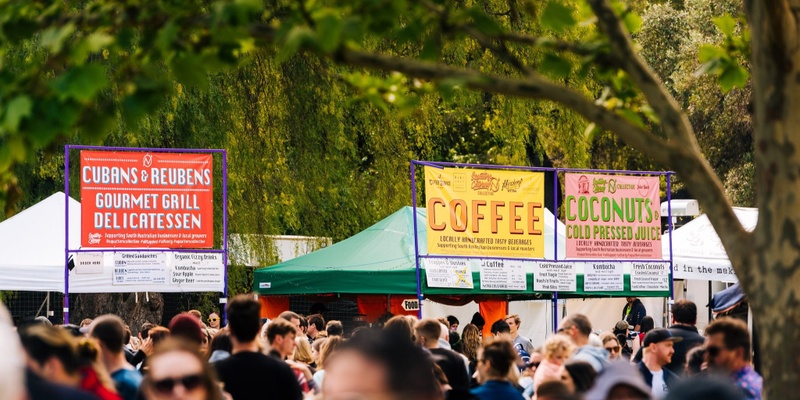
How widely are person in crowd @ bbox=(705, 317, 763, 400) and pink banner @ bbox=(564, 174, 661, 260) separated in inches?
389

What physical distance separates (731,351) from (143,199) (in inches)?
393

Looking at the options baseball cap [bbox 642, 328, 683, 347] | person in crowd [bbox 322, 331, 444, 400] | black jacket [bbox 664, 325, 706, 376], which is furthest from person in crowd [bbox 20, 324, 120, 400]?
black jacket [bbox 664, 325, 706, 376]

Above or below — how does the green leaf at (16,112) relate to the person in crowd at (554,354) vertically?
above

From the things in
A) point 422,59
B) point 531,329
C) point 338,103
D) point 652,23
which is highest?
point 652,23

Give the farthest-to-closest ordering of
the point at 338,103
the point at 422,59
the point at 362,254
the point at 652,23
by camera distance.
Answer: the point at 652,23
the point at 338,103
the point at 362,254
the point at 422,59

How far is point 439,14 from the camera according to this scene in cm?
459

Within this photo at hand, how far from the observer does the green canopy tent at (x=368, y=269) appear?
1908cm

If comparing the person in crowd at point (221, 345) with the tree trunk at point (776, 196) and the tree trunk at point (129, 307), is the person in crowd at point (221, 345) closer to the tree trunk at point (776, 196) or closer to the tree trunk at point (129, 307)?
the tree trunk at point (776, 196)

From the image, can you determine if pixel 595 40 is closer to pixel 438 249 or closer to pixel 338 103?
pixel 438 249

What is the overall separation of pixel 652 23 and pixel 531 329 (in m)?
13.9

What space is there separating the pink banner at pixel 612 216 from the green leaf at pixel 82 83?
1366 cm

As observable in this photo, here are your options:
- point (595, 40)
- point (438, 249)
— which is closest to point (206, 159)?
point (438, 249)

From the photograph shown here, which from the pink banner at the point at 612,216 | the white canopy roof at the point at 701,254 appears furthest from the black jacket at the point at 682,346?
the white canopy roof at the point at 701,254

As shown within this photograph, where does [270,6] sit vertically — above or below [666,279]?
above
